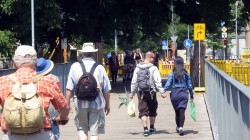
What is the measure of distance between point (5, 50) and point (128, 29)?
269 inches

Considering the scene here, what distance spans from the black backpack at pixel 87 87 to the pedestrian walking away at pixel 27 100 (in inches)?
153

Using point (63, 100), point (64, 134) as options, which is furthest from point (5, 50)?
point (63, 100)

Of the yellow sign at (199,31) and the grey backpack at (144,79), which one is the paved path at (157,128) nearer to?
the grey backpack at (144,79)

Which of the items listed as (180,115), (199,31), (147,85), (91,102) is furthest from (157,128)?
(199,31)

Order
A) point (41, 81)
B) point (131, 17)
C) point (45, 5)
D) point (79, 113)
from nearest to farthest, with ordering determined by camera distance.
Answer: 1. point (41, 81)
2. point (79, 113)
3. point (45, 5)
4. point (131, 17)

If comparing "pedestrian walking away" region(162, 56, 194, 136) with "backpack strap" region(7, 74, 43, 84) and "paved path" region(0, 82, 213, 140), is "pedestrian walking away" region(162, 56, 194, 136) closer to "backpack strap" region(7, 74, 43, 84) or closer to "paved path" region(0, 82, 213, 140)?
"paved path" region(0, 82, 213, 140)

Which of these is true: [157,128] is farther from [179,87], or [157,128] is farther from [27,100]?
[27,100]

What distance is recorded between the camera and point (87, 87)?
11547 mm

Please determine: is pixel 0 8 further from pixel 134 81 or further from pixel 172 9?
pixel 134 81

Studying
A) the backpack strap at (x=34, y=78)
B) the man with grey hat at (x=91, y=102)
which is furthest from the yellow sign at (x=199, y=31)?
the backpack strap at (x=34, y=78)

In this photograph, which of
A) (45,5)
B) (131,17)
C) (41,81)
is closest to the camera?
(41,81)

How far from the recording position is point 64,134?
56.0ft

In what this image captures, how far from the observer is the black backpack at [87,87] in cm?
1152

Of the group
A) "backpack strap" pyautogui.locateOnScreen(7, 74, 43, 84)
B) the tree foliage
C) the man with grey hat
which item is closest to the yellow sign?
the tree foliage
